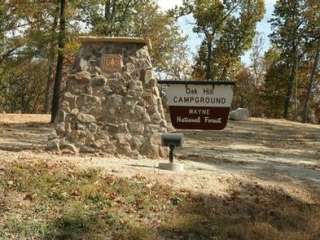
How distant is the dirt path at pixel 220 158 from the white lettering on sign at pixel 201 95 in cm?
122

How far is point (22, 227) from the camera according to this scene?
7570 millimetres

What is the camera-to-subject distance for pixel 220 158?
44.9 ft

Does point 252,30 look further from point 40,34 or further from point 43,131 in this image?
point 43,131

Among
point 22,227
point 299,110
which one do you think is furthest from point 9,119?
point 299,110

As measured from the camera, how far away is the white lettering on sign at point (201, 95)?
434 inches

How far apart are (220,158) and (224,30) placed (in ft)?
83.9

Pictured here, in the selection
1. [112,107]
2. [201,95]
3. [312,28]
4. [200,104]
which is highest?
[312,28]

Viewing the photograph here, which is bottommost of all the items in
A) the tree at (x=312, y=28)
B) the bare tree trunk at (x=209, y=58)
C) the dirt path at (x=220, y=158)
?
the dirt path at (x=220, y=158)

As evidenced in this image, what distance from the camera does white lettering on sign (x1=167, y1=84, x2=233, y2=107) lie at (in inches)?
434

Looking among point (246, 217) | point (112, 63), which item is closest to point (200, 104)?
point (112, 63)

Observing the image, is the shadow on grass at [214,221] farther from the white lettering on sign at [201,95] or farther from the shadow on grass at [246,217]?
the white lettering on sign at [201,95]

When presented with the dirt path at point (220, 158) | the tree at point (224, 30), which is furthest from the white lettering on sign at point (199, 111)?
the tree at point (224, 30)

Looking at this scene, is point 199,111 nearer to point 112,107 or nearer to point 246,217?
point 112,107

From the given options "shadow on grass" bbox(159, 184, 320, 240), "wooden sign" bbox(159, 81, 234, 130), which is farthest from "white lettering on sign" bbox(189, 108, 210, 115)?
"shadow on grass" bbox(159, 184, 320, 240)
